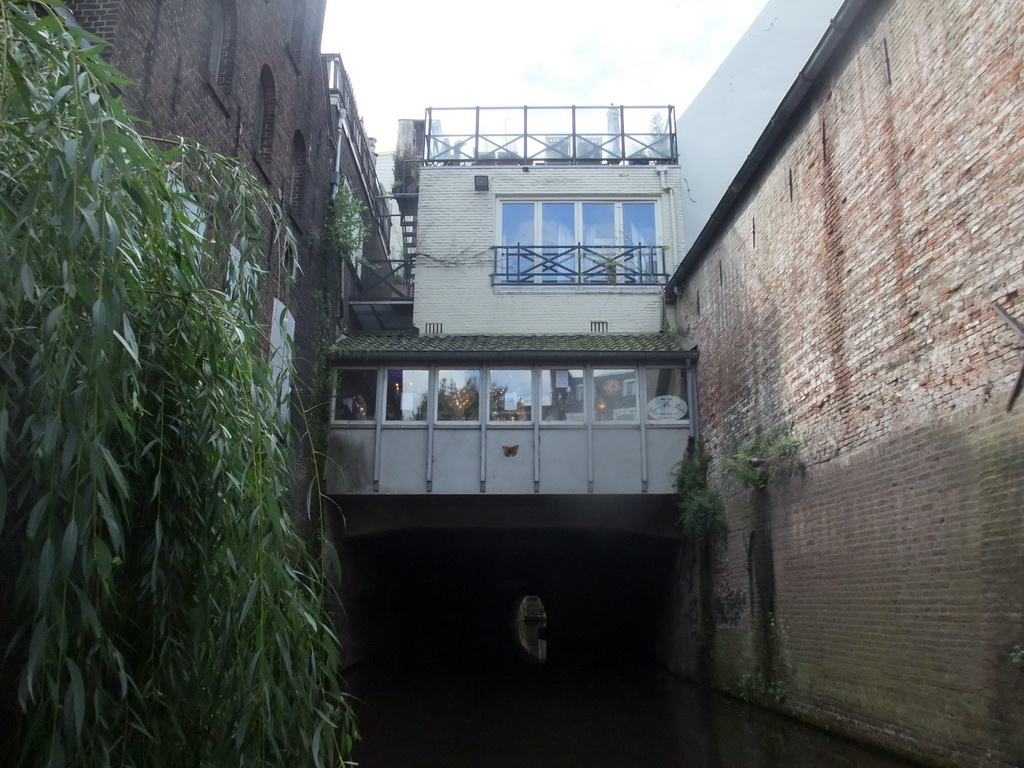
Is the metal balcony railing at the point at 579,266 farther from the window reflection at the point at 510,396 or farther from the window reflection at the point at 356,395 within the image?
the window reflection at the point at 356,395

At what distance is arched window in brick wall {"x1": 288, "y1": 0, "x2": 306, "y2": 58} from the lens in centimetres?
1403

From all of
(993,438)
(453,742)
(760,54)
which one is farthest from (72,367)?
(760,54)

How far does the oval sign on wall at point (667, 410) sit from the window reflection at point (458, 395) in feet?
9.91

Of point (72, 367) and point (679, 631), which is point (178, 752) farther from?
point (679, 631)

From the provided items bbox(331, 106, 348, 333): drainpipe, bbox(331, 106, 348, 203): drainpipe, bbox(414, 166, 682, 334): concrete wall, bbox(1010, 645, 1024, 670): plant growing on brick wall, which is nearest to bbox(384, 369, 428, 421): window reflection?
bbox(331, 106, 348, 333): drainpipe

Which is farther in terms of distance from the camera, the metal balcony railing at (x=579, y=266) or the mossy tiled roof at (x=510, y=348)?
the metal balcony railing at (x=579, y=266)

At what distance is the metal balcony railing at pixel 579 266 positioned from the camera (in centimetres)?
1788

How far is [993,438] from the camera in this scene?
20.5ft

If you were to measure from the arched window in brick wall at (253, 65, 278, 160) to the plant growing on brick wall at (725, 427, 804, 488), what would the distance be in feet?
26.1

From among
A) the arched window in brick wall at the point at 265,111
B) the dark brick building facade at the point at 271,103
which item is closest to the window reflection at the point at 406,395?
the dark brick building facade at the point at 271,103

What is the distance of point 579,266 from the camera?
18.0 m

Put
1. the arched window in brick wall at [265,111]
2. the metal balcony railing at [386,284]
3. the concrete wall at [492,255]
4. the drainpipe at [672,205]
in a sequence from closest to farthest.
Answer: the arched window in brick wall at [265,111] → the concrete wall at [492,255] → the drainpipe at [672,205] → the metal balcony railing at [386,284]

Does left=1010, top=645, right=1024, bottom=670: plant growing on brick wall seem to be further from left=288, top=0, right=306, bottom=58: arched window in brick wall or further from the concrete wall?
left=288, top=0, right=306, bottom=58: arched window in brick wall

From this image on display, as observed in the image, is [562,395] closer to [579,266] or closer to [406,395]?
[406,395]
